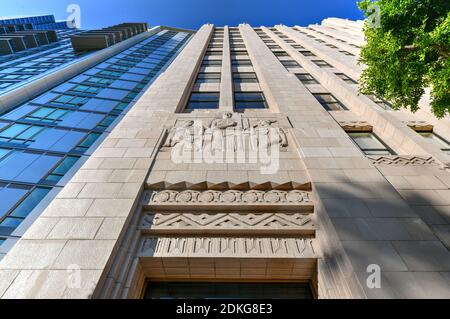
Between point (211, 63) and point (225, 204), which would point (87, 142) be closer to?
point (225, 204)

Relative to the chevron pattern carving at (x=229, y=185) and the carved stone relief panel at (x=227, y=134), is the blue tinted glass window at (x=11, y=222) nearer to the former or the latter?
the chevron pattern carving at (x=229, y=185)

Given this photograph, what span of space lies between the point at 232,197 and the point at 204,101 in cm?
875

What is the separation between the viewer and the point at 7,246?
228 inches

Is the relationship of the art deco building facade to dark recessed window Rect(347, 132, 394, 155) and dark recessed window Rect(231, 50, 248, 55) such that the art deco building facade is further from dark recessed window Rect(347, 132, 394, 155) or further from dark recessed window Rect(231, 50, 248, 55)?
dark recessed window Rect(231, 50, 248, 55)

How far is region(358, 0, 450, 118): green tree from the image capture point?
722 cm

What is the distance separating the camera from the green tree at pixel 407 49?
722 centimetres

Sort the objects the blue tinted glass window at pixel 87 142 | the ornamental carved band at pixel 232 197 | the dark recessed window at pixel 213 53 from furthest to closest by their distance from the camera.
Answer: the dark recessed window at pixel 213 53 < the blue tinted glass window at pixel 87 142 < the ornamental carved band at pixel 232 197

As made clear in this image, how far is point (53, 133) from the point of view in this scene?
10414 mm

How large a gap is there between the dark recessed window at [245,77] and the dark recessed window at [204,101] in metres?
3.51

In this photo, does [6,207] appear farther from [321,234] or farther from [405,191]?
[405,191]

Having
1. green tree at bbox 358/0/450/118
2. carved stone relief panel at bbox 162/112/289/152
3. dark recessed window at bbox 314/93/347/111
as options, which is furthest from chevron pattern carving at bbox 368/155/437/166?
dark recessed window at bbox 314/93/347/111

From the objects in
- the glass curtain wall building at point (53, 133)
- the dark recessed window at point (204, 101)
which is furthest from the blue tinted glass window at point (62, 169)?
the dark recessed window at point (204, 101)

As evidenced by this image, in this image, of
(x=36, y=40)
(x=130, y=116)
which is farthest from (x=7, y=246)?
(x=36, y=40)
